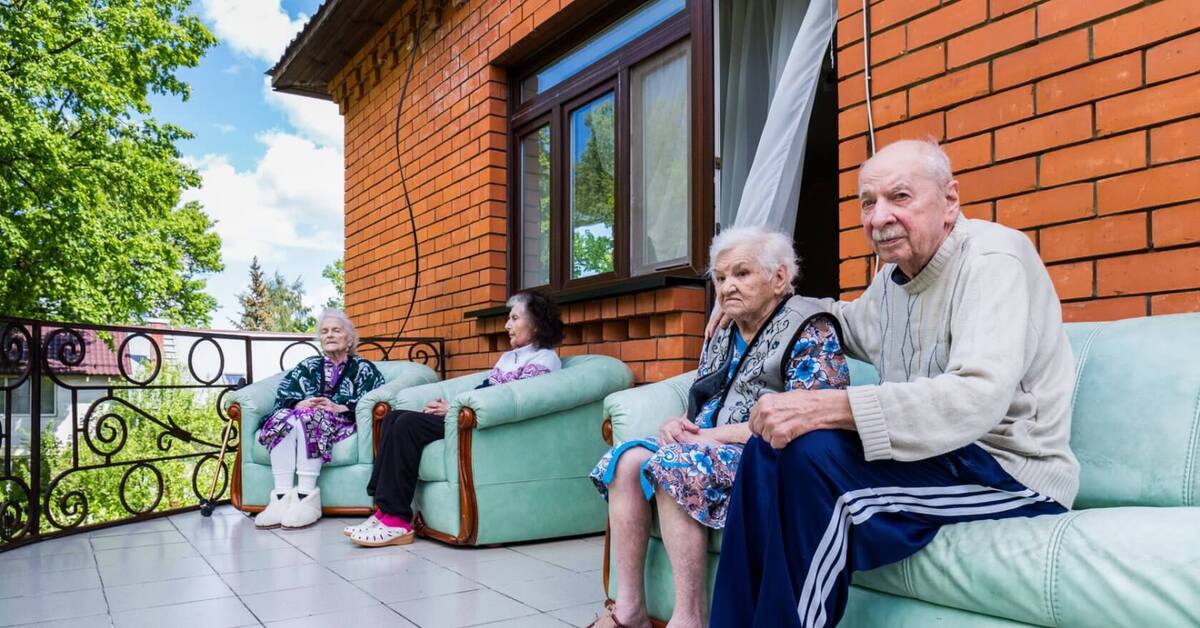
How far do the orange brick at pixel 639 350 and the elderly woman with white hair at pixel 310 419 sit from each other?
1366 millimetres

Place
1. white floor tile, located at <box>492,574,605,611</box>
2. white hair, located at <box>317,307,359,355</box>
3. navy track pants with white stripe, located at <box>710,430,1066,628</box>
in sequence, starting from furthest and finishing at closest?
white hair, located at <box>317,307,359,355</box>, white floor tile, located at <box>492,574,605,611</box>, navy track pants with white stripe, located at <box>710,430,1066,628</box>

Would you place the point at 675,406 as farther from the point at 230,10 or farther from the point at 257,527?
the point at 230,10

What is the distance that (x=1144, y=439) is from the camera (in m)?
1.61

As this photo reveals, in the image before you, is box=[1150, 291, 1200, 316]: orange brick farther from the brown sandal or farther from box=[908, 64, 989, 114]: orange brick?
the brown sandal

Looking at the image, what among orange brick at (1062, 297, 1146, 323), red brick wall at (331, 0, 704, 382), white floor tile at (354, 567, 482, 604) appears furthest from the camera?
red brick wall at (331, 0, 704, 382)

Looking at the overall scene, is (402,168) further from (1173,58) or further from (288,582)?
(1173,58)

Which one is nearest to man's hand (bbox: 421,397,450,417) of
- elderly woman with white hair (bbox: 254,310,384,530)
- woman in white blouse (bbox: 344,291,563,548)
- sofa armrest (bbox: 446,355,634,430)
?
woman in white blouse (bbox: 344,291,563,548)

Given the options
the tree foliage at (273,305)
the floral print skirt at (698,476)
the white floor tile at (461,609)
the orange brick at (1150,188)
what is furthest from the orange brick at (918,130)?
the tree foliage at (273,305)

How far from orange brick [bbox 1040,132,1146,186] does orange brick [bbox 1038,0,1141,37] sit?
0.97 ft

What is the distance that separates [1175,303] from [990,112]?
0.67 metres

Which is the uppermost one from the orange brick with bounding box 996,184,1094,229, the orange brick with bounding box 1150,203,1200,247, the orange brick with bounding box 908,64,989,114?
the orange brick with bounding box 908,64,989,114

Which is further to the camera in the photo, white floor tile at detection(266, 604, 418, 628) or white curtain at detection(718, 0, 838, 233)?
white curtain at detection(718, 0, 838, 233)

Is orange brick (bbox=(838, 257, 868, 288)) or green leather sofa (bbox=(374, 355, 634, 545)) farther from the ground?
orange brick (bbox=(838, 257, 868, 288))

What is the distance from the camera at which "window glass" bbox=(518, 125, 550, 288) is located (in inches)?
180
